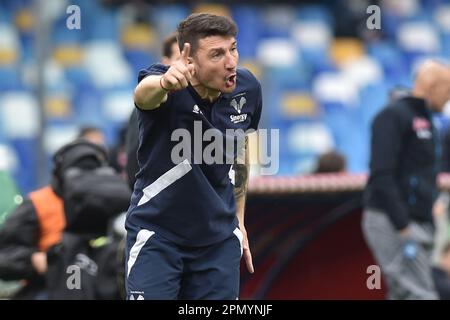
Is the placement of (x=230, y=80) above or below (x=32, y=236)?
above

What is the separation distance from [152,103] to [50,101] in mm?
10869

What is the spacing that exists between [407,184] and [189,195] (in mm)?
3430

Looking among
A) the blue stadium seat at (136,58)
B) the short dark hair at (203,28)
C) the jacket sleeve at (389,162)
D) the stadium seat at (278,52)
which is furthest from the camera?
the stadium seat at (278,52)

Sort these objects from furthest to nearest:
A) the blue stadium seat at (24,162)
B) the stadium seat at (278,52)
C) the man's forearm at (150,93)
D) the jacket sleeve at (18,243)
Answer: the stadium seat at (278,52) → the blue stadium seat at (24,162) → the jacket sleeve at (18,243) → the man's forearm at (150,93)

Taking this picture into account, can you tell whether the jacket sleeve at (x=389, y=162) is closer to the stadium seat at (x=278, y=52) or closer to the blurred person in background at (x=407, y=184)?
the blurred person in background at (x=407, y=184)

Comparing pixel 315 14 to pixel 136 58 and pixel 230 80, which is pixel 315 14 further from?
pixel 230 80

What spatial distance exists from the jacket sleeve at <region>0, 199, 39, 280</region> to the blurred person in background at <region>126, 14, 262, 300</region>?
6.16 ft

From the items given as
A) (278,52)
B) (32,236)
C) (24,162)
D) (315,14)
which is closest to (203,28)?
(32,236)

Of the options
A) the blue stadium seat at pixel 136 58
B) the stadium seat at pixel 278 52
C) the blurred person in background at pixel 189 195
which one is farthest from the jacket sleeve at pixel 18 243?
the stadium seat at pixel 278 52

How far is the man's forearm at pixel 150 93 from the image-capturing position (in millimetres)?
5198

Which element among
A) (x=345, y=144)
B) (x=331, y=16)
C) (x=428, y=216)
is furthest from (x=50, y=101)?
(x=428, y=216)

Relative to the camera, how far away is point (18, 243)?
7449mm

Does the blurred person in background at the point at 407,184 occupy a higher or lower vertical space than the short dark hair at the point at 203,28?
lower
